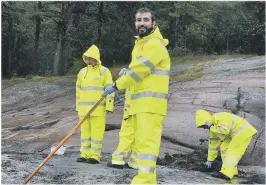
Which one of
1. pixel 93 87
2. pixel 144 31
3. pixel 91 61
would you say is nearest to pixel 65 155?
pixel 93 87

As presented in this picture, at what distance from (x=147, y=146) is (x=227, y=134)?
9.84ft

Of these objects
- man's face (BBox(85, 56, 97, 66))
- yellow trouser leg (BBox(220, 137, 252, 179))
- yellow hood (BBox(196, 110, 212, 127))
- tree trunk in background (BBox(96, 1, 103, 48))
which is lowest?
yellow trouser leg (BBox(220, 137, 252, 179))

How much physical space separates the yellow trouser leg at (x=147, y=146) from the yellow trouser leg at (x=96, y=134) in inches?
96.9

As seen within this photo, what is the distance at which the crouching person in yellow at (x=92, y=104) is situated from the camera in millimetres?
7551

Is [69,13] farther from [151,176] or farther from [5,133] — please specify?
[151,176]

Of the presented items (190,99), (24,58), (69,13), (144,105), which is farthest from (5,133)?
(24,58)

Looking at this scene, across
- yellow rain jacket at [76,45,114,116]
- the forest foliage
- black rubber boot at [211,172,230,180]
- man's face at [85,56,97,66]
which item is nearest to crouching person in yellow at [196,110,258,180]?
black rubber boot at [211,172,230,180]

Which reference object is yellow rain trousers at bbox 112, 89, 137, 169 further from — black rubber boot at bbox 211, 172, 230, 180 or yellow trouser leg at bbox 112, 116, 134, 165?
black rubber boot at bbox 211, 172, 230, 180

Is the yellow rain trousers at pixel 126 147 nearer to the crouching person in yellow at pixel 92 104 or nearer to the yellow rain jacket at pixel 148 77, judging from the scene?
the crouching person in yellow at pixel 92 104

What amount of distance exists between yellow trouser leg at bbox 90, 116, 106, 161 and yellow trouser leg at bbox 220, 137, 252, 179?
211cm

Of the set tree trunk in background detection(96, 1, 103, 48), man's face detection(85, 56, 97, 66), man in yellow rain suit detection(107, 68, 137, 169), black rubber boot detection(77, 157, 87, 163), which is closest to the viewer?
man in yellow rain suit detection(107, 68, 137, 169)

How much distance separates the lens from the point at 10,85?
62.3ft

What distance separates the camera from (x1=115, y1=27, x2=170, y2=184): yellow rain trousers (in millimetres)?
5078

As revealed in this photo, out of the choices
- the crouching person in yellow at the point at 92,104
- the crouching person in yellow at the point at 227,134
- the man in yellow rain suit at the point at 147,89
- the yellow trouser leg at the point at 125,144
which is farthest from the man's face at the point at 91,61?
the man in yellow rain suit at the point at 147,89
